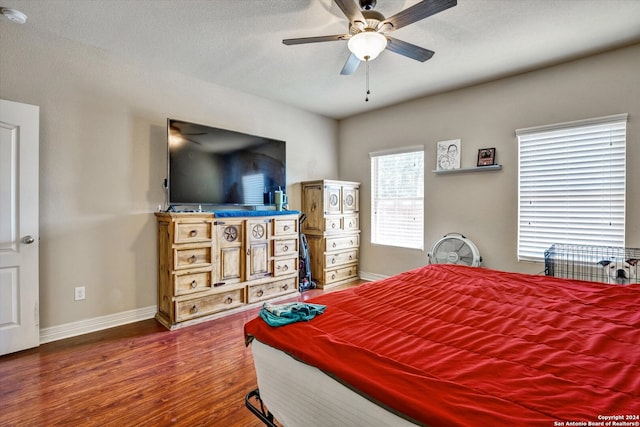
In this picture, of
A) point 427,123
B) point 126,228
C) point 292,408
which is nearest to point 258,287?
point 126,228

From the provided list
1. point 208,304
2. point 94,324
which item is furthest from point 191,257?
point 94,324

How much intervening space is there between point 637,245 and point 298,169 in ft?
12.6

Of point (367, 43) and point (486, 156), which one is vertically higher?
point (367, 43)

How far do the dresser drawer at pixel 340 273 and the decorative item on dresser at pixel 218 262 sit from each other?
2.39 ft

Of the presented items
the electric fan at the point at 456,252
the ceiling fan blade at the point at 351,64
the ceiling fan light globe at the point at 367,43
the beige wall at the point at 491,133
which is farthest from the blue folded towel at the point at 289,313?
Result: the beige wall at the point at 491,133

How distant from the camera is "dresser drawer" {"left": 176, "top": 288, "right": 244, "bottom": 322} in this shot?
9.72 feet

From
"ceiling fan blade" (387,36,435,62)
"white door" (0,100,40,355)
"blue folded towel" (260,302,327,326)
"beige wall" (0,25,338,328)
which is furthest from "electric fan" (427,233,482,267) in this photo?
"white door" (0,100,40,355)

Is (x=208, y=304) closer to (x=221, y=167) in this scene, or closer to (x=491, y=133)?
(x=221, y=167)

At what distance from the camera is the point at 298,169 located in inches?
181

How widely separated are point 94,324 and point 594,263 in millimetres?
4874

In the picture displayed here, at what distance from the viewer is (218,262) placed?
10.5 feet

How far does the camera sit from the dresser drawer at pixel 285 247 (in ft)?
12.3

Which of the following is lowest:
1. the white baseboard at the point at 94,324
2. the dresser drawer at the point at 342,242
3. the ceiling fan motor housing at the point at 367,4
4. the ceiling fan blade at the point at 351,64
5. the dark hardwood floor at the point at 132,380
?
the dark hardwood floor at the point at 132,380

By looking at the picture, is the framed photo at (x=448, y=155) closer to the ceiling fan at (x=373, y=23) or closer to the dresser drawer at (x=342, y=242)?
the dresser drawer at (x=342, y=242)
